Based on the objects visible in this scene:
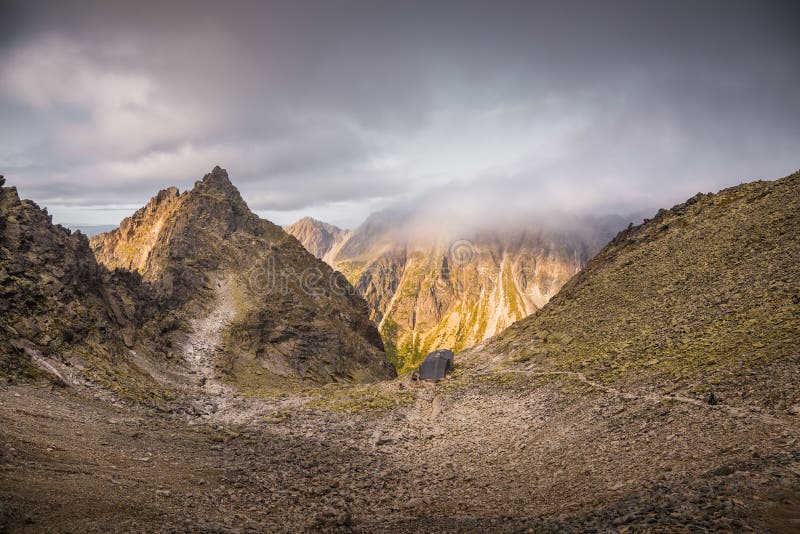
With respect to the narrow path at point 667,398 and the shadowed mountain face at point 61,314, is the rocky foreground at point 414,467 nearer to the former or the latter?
the narrow path at point 667,398

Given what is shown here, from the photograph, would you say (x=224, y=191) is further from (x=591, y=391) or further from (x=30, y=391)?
(x=591, y=391)

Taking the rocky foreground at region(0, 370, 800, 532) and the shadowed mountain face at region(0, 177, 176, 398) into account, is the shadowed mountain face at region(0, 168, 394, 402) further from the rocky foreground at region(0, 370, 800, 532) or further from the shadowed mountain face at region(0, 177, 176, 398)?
the rocky foreground at region(0, 370, 800, 532)

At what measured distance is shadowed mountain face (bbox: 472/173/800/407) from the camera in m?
24.9

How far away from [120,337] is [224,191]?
73189mm

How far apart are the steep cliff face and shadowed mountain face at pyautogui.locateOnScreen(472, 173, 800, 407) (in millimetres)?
36992

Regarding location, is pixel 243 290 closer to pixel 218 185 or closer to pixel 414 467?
pixel 218 185

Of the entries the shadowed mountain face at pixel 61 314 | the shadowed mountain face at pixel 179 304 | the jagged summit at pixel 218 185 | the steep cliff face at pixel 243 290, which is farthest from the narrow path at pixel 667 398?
the jagged summit at pixel 218 185

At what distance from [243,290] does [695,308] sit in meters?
74.4

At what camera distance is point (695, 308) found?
115 feet

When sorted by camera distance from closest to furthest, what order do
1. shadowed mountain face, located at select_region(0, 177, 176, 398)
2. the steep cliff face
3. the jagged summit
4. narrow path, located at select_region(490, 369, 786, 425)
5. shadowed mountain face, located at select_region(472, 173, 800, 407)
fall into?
narrow path, located at select_region(490, 369, 786, 425), shadowed mountain face, located at select_region(472, 173, 800, 407), shadowed mountain face, located at select_region(0, 177, 176, 398), the steep cliff face, the jagged summit

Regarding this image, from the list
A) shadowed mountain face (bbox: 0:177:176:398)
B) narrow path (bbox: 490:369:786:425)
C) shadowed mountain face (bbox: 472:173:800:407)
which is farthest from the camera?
shadowed mountain face (bbox: 0:177:176:398)

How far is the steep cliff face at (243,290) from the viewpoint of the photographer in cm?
7006

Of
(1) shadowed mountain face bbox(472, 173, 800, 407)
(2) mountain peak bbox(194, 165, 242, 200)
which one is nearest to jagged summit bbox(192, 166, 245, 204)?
(2) mountain peak bbox(194, 165, 242, 200)

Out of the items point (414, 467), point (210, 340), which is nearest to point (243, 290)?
point (210, 340)
